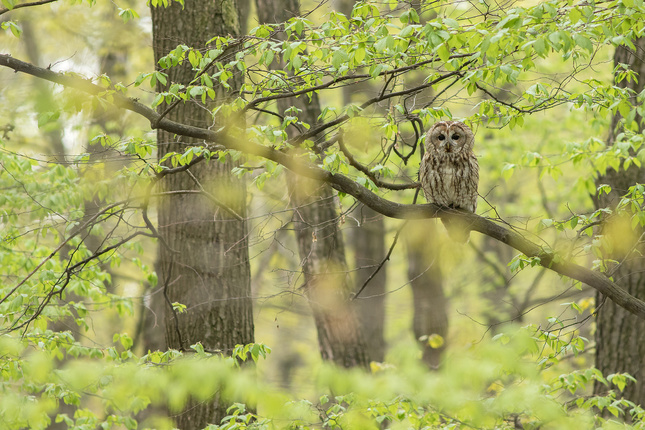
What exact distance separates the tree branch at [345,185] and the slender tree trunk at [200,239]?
127cm

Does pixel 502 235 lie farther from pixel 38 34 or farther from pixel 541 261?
pixel 38 34

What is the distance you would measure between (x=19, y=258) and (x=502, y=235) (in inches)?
178

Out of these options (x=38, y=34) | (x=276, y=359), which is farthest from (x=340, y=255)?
(x=276, y=359)

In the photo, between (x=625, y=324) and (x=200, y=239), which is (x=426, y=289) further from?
(x=200, y=239)

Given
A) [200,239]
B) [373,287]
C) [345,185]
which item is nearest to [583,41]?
[345,185]

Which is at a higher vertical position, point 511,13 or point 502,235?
point 511,13

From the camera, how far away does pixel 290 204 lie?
5.64m

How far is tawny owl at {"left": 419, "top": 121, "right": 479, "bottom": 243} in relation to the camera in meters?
4.91

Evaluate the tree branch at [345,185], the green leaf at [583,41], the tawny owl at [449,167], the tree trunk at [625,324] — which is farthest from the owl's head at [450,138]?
the green leaf at [583,41]

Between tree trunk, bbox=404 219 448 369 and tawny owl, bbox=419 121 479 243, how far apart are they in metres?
4.41

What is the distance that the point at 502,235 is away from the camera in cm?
374

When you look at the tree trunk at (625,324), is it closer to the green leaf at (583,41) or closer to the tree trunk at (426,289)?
the green leaf at (583,41)

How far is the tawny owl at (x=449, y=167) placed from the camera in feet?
16.1

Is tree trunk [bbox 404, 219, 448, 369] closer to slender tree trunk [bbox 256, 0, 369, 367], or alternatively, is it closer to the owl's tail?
slender tree trunk [bbox 256, 0, 369, 367]
